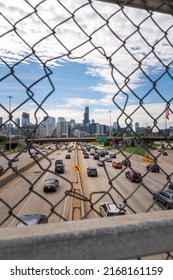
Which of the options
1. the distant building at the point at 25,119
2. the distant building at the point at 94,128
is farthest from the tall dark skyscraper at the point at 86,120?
the distant building at the point at 25,119

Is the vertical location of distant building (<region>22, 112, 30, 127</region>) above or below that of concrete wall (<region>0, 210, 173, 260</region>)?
above

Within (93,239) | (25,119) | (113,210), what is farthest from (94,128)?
(113,210)

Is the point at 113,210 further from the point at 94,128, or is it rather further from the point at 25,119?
the point at 25,119

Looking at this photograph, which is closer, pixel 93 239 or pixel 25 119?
pixel 93 239

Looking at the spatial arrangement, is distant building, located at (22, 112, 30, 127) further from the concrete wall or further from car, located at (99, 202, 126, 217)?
car, located at (99, 202, 126, 217)

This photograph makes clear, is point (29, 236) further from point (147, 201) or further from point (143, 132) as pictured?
point (147, 201)

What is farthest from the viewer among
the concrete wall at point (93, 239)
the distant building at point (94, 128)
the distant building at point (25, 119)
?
the distant building at point (94, 128)

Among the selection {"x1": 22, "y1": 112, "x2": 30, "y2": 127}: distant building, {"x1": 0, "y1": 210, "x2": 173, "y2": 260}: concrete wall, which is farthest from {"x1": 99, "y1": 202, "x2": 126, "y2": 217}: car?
{"x1": 22, "y1": 112, "x2": 30, "y2": 127}: distant building

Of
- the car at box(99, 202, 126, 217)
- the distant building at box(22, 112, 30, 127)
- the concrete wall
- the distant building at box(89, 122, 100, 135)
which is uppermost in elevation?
the distant building at box(22, 112, 30, 127)

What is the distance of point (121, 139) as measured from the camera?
4.72ft

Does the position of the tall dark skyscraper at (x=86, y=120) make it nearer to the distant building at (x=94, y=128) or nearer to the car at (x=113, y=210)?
the distant building at (x=94, y=128)

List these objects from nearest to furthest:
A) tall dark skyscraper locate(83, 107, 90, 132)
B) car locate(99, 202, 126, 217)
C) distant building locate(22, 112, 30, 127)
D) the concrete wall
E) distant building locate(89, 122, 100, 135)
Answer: the concrete wall → distant building locate(22, 112, 30, 127) → car locate(99, 202, 126, 217) → tall dark skyscraper locate(83, 107, 90, 132) → distant building locate(89, 122, 100, 135)

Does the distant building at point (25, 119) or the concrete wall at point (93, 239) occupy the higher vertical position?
the distant building at point (25, 119)
